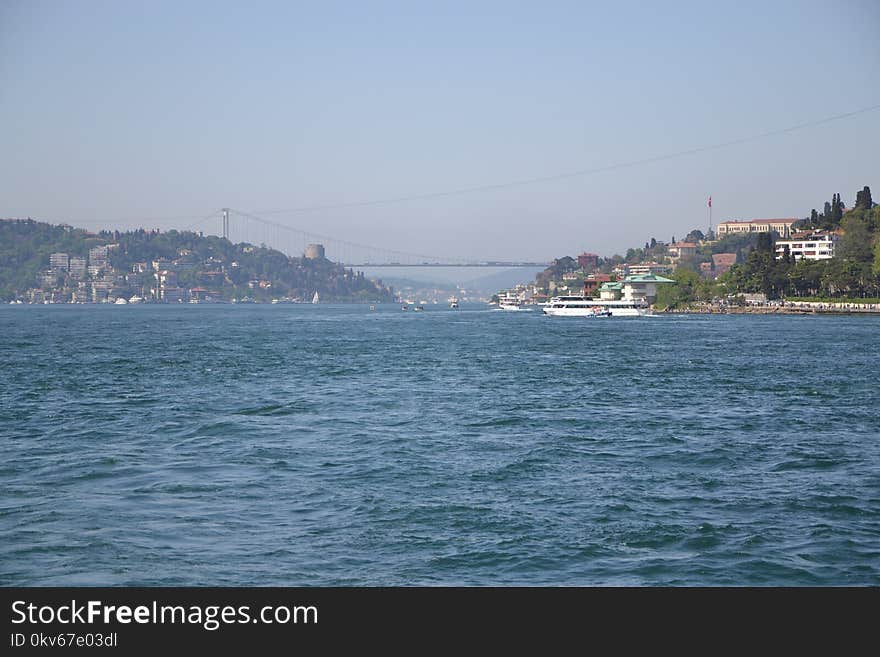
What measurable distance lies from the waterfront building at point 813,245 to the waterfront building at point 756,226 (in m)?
58.1

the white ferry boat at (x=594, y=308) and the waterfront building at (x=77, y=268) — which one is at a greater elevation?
the waterfront building at (x=77, y=268)

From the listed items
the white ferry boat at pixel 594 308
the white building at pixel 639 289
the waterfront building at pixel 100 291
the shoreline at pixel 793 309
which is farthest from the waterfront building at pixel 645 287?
the waterfront building at pixel 100 291

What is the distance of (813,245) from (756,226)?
260 feet

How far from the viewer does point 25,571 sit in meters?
6.83

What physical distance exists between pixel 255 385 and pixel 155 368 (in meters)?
6.37

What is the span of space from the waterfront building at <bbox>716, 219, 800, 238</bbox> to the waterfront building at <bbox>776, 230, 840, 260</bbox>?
58.1 metres

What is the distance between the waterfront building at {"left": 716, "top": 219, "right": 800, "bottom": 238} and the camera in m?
169

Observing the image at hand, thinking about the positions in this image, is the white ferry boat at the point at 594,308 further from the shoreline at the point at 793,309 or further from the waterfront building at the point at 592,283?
the waterfront building at the point at 592,283

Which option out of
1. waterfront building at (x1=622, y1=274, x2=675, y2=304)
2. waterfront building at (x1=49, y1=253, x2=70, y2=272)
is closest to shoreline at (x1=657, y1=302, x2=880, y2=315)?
waterfront building at (x1=622, y1=274, x2=675, y2=304)

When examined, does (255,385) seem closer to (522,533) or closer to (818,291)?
(522,533)

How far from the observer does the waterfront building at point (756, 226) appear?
169000 millimetres

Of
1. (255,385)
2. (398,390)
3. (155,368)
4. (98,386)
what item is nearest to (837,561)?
(398,390)
